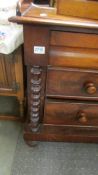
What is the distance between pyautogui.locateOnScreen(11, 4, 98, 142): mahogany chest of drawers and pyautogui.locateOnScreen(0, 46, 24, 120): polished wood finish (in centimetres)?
17

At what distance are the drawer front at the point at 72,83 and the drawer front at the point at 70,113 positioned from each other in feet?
0.17

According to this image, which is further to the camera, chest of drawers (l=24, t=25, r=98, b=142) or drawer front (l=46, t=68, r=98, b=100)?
drawer front (l=46, t=68, r=98, b=100)

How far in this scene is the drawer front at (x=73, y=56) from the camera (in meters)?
0.67

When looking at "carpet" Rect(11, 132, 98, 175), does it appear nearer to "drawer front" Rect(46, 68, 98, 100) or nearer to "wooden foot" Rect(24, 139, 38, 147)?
"wooden foot" Rect(24, 139, 38, 147)

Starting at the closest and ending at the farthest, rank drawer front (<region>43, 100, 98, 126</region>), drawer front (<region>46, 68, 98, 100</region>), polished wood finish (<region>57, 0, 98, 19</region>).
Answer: polished wood finish (<region>57, 0, 98, 19</region>), drawer front (<region>46, 68, 98, 100</region>), drawer front (<region>43, 100, 98, 126</region>)

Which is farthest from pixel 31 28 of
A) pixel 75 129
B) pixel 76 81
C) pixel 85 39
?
pixel 75 129

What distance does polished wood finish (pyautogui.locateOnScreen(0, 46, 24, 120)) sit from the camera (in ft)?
2.99

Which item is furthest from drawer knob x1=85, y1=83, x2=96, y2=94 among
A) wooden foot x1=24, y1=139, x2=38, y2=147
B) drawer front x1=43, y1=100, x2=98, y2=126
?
wooden foot x1=24, y1=139, x2=38, y2=147

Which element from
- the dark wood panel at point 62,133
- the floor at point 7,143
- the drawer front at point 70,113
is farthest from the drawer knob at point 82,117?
the floor at point 7,143

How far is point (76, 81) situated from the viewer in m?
0.78

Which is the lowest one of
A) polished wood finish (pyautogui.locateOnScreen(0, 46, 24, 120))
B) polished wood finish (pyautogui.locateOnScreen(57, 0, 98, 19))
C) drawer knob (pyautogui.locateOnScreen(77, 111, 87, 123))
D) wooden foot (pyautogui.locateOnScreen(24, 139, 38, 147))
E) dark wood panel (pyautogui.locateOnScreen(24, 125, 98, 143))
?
wooden foot (pyautogui.locateOnScreen(24, 139, 38, 147))

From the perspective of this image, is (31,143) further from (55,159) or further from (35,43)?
(35,43)

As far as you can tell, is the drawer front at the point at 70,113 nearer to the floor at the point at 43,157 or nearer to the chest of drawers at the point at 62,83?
the chest of drawers at the point at 62,83

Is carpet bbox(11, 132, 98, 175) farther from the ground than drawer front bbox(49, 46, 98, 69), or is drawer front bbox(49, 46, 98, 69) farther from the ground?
drawer front bbox(49, 46, 98, 69)
